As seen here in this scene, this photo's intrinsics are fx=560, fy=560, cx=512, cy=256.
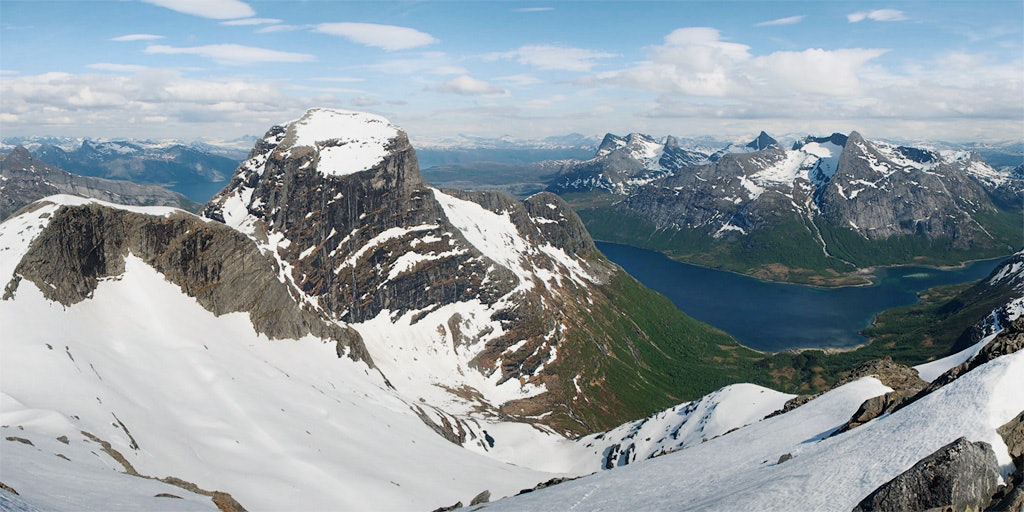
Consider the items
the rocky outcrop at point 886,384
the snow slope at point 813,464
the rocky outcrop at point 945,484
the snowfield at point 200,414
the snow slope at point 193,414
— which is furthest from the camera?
the snowfield at point 200,414

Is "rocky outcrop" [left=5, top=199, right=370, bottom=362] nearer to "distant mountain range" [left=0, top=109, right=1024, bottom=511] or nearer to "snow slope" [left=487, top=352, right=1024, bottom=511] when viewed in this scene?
"distant mountain range" [left=0, top=109, right=1024, bottom=511]

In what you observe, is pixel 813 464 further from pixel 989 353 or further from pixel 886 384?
pixel 886 384

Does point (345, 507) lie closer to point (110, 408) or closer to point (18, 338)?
point (110, 408)

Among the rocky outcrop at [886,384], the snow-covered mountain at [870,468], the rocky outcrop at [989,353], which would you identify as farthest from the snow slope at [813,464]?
the rocky outcrop at [989,353]

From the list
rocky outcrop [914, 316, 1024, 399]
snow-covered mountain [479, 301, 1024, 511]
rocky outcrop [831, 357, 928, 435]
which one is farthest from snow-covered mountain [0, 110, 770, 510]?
rocky outcrop [914, 316, 1024, 399]

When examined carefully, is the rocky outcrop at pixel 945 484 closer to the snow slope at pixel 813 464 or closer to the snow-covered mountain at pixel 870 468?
the snow-covered mountain at pixel 870 468

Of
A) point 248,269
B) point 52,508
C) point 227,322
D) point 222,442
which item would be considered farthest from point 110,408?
point 248,269
